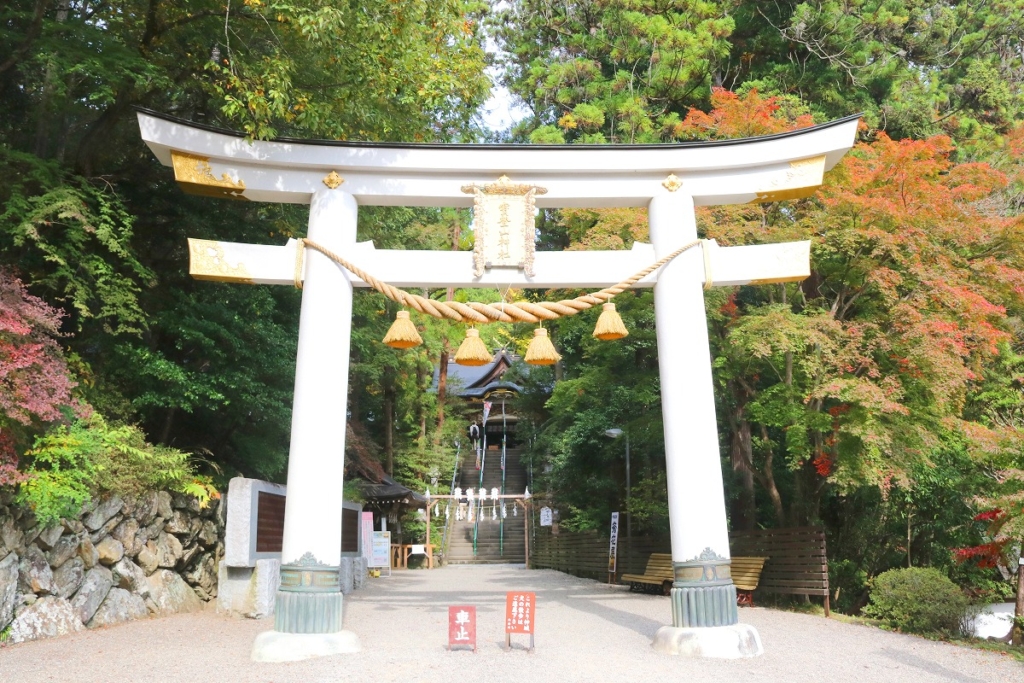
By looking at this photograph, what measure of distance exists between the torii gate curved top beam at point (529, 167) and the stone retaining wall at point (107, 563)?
3.78 m

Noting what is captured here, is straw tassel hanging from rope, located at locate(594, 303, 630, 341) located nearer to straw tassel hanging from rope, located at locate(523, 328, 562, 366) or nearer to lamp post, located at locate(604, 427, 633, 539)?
straw tassel hanging from rope, located at locate(523, 328, 562, 366)

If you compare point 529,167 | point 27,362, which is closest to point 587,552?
point 529,167

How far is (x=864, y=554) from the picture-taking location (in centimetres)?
1326

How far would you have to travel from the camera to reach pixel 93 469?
8070 millimetres

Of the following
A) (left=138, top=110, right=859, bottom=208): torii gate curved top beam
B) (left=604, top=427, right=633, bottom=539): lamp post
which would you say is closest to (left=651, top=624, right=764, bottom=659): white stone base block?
(left=138, top=110, right=859, bottom=208): torii gate curved top beam

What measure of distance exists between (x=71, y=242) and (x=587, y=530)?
1272 centimetres

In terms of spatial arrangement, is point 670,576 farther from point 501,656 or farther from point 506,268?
point 506,268

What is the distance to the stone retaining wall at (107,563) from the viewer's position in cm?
759

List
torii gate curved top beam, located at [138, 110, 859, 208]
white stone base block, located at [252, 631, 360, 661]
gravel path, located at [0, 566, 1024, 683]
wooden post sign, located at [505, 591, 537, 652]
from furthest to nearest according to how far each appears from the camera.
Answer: torii gate curved top beam, located at [138, 110, 859, 208] < wooden post sign, located at [505, 591, 537, 652] < white stone base block, located at [252, 631, 360, 661] < gravel path, located at [0, 566, 1024, 683]

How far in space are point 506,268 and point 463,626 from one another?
3.29 meters

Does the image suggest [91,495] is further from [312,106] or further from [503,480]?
[503,480]

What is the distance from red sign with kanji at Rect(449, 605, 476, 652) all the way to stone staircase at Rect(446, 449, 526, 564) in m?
17.6

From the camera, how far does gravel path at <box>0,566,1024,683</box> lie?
6.06m

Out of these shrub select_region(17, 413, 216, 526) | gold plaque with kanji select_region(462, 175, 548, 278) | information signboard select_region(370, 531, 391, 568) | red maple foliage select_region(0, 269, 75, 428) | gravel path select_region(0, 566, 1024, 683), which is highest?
gold plaque with kanji select_region(462, 175, 548, 278)
